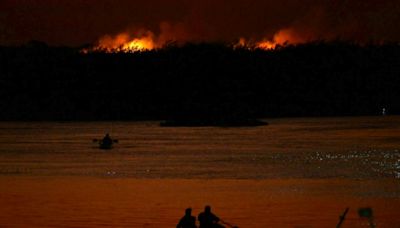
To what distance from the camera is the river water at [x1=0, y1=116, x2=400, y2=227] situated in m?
48.4

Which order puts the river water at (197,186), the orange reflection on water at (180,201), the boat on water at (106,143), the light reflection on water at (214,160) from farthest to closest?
the boat on water at (106,143)
the light reflection on water at (214,160)
the river water at (197,186)
the orange reflection on water at (180,201)

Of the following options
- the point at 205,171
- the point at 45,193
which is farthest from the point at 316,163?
the point at 45,193

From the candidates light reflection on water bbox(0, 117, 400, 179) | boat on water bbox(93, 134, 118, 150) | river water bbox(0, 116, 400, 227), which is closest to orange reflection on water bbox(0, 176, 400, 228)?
river water bbox(0, 116, 400, 227)

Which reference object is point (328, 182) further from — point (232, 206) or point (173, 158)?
point (173, 158)

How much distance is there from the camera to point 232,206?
53.1 m

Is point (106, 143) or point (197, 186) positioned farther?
point (106, 143)

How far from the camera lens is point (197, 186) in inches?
2611

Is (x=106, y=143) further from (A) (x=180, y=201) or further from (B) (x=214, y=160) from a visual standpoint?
(A) (x=180, y=201)

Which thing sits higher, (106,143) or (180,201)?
(106,143)

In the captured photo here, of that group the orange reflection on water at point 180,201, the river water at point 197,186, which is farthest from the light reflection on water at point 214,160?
the orange reflection on water at point 180,201

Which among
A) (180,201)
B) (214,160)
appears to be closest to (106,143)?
(214,160)

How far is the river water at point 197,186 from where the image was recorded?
48406 mm

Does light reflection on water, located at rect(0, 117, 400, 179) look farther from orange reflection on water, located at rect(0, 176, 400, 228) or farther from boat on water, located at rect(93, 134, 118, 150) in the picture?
orange reflection on water, located at rect(0, 176, 400, 228)

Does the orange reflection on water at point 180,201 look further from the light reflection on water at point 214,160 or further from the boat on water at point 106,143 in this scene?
the boat on water at point 106,143
